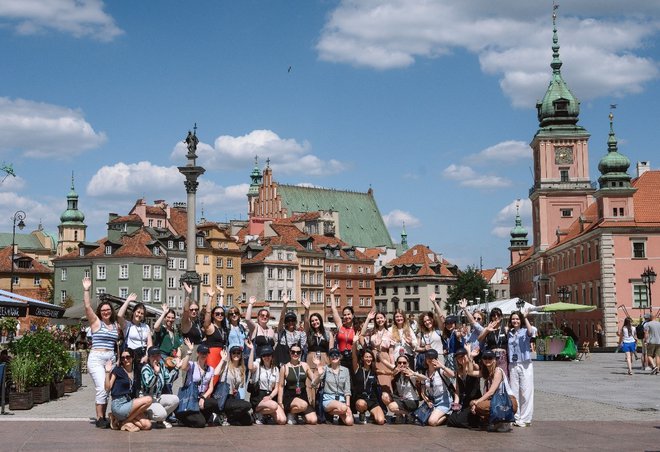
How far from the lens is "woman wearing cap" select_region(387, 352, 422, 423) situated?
1439 centimetres

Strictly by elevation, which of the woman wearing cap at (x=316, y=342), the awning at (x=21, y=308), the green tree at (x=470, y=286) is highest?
the green tree at (x=470, y=286)

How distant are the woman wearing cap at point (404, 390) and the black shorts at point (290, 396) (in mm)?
1354

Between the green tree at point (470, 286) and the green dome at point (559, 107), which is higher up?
the green dome at point (559, 107)

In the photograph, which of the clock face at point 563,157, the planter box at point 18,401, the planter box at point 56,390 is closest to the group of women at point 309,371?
the planter box at point 18,401

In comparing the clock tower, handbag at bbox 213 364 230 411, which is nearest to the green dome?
A: the clock tower

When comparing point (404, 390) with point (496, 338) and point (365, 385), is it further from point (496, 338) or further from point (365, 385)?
point (496, 338)

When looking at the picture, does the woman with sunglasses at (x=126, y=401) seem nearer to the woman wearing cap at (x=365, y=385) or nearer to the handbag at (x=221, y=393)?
the handbag at (x=221, y=393)

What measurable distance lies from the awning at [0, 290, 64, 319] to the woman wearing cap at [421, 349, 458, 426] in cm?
813

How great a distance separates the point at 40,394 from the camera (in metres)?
17.5

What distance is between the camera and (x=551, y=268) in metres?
84.8

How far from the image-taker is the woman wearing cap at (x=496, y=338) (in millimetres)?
14453

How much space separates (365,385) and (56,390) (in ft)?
24.7

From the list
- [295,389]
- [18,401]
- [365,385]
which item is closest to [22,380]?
[18,401]

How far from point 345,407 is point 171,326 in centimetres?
351
